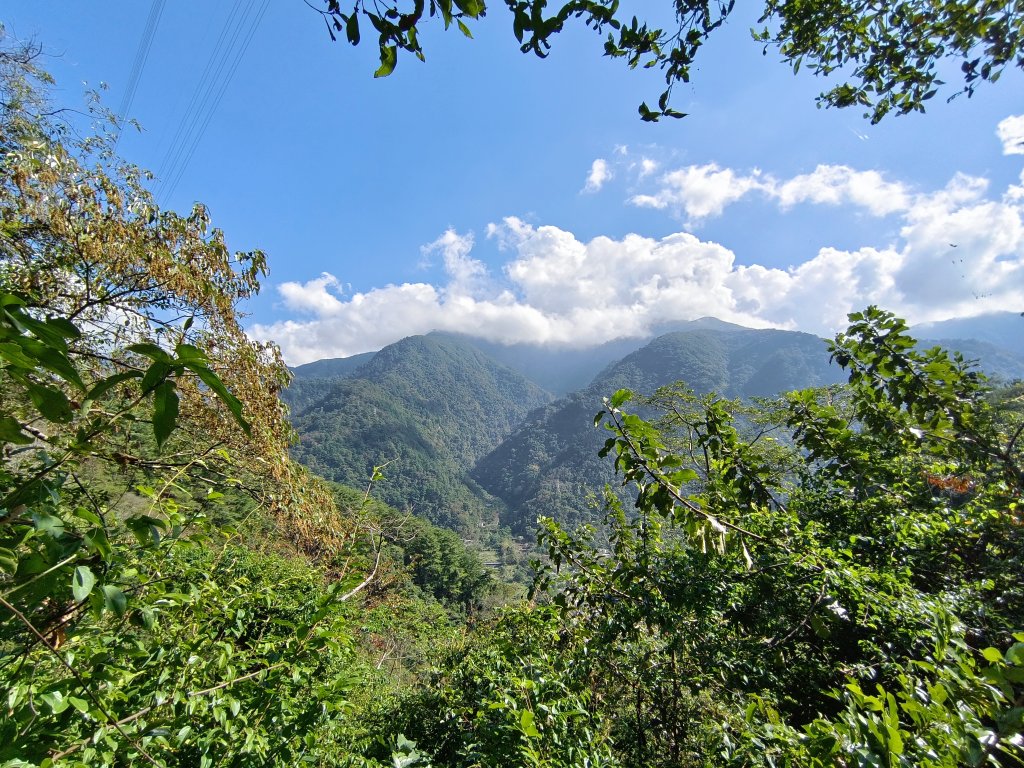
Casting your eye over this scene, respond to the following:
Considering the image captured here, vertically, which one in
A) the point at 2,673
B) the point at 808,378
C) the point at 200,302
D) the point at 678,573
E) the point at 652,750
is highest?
the point at 200,302

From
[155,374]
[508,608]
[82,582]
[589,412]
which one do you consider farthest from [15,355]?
[589,412]

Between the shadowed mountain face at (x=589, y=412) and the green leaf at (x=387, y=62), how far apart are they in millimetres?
119252

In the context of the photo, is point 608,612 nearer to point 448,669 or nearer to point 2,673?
point 448,669

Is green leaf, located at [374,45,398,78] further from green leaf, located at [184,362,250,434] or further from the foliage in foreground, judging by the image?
the foliage in foreground

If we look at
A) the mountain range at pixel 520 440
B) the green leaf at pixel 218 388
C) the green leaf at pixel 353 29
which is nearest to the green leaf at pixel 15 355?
the green leaf at pixel 218 388

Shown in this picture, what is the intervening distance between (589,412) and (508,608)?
16616 centimetres

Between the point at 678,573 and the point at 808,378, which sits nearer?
the point at 678,573

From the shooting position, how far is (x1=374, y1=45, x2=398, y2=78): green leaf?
1290 mm

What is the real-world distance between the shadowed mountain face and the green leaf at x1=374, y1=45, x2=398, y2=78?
119m

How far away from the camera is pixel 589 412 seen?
168250mm

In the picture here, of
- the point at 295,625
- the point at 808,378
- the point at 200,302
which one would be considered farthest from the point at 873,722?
→ the point at 808,378

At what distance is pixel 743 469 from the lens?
3199 millimetres

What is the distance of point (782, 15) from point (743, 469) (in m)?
2.95

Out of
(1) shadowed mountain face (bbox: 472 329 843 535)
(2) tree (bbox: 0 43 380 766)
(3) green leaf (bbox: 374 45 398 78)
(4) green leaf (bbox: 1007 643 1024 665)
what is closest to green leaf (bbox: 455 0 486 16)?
(3) green leaf (bbox: 374 45 398 78)
